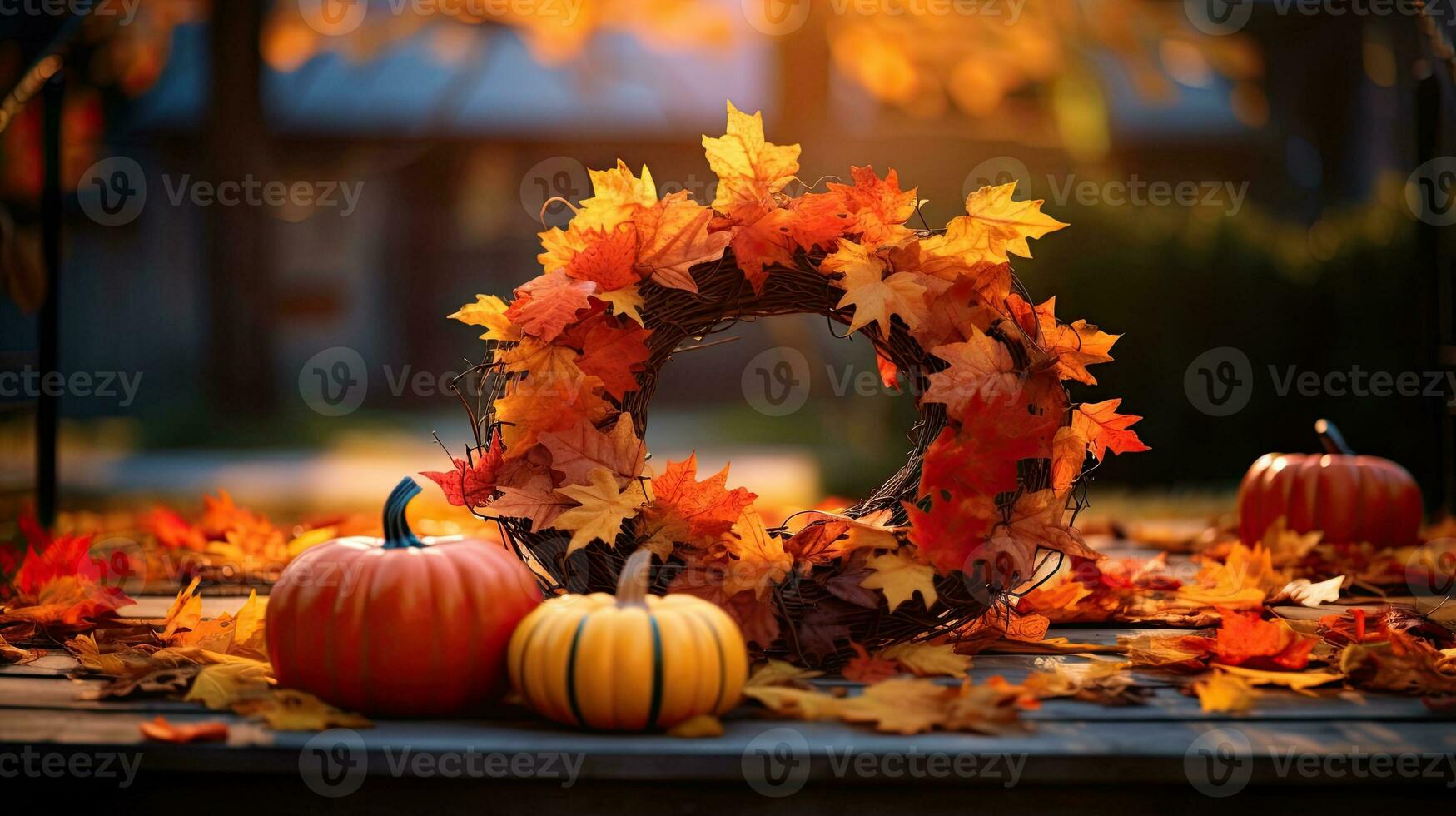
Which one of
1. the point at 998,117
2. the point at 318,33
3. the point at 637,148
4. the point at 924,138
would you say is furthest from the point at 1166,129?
the point at 318,33

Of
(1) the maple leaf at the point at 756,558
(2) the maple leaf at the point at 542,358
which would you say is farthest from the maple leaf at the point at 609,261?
(1) the maple leaf at the point at 756,558

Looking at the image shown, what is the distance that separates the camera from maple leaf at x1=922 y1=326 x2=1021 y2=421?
2236 mm

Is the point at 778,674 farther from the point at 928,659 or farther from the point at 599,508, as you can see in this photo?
the point at 599,508

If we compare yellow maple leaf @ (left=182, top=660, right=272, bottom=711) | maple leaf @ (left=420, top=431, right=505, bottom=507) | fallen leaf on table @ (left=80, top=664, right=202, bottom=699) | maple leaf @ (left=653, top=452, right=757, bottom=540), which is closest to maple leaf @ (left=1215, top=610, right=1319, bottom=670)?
maple leaf @ (left=653, top=452, right=757, bottom=540)

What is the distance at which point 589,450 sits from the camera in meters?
2.25

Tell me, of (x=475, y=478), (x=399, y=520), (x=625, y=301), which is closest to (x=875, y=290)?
(x=625, y=301)

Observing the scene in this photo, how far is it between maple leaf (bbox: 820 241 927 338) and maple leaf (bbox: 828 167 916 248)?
0.19 ft

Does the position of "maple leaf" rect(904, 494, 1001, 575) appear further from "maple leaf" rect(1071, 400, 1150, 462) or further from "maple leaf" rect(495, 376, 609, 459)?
"maple leaf" rect(495, 376, 609, 459)

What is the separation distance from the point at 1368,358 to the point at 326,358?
24.8 feet

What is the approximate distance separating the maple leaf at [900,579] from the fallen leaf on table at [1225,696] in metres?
0.50

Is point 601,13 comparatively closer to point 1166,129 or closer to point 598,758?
point 1166,129

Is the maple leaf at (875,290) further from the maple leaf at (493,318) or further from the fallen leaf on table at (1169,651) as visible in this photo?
the fallen leaf on table at (1169,651)

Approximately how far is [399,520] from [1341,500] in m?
2.79

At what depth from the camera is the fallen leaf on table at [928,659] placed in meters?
2.20
